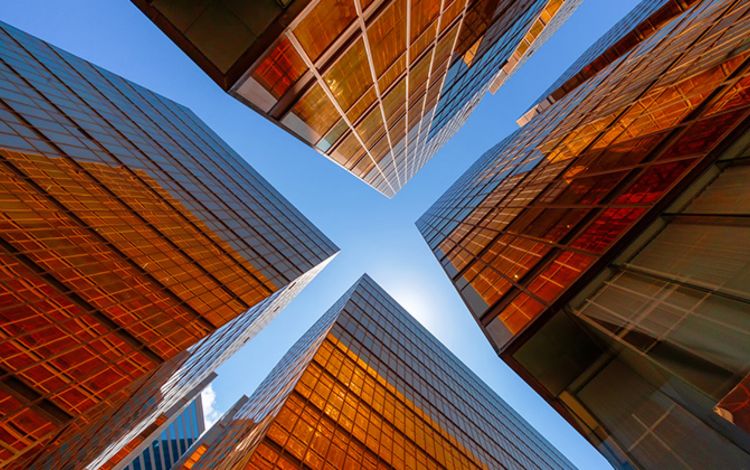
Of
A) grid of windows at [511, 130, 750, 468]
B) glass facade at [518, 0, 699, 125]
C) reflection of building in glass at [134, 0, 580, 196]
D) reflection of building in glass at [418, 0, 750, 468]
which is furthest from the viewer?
glass facade at [518, 0, 699, 125]

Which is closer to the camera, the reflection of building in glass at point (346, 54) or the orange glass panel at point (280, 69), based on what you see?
the reflection of building in glass at point (346, 54)

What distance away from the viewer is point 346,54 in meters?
8.62

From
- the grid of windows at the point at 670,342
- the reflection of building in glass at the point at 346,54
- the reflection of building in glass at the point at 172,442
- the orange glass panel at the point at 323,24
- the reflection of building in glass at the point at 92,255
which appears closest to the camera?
the grid of windows at the point at 670,342

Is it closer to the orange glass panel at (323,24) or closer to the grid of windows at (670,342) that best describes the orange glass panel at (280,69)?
the orange glass panel at (323,24)

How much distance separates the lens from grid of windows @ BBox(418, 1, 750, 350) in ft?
21.5

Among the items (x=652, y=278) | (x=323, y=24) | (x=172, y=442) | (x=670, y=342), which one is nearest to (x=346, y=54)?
(x=323, y=24)

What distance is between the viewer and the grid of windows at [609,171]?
6.56 meters

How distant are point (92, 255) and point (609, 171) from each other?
20617 mm

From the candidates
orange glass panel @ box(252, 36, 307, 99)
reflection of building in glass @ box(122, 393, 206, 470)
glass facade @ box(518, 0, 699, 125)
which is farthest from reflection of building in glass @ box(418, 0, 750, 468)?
reflection of building in glass @ box(122, 393, 206, 470)

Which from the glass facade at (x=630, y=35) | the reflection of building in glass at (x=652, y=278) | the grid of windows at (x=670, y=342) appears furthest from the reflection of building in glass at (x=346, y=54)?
the glass facade at (x=630, y=35)

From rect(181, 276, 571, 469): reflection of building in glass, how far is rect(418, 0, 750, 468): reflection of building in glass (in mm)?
7339

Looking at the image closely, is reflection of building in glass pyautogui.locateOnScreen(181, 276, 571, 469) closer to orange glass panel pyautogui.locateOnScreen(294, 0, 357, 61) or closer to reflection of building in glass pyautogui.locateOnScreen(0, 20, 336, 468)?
reflection of building in glass pyautogui.locateOnScreen(0, 20, 336, 468)

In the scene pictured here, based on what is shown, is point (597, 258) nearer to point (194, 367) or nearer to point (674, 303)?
point (674, 303)

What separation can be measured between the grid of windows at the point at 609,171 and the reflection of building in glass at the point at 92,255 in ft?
49.6
